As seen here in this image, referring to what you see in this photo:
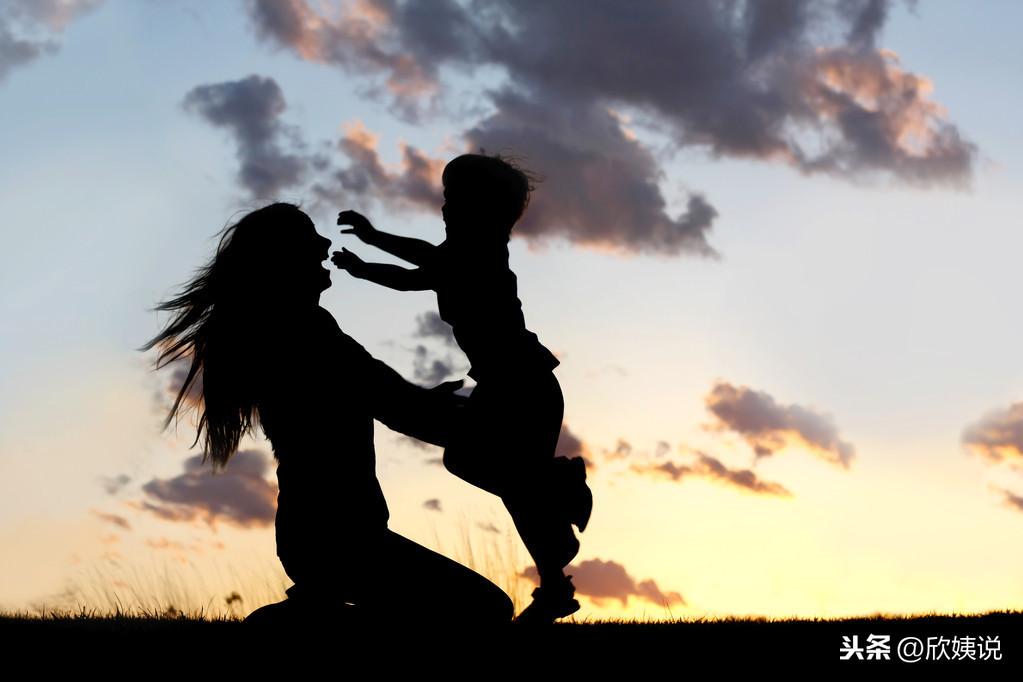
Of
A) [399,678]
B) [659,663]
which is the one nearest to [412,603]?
[399,678]

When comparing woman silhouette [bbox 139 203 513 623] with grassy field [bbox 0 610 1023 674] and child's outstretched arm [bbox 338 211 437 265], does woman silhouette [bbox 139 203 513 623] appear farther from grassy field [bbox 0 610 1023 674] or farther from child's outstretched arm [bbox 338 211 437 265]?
child's outstretched arm [bbox 338 211 437 265]

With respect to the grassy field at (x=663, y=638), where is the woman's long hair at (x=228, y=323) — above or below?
above

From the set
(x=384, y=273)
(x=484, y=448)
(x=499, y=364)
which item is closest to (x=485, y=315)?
(x=499, y=364)

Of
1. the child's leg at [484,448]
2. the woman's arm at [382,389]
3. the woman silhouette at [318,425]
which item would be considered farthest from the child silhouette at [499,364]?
the woman silhouette at [318,425]

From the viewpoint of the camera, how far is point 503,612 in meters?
5.58

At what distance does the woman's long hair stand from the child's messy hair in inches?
55.9

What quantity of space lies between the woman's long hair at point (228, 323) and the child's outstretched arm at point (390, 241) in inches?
43.0

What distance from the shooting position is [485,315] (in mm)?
7047

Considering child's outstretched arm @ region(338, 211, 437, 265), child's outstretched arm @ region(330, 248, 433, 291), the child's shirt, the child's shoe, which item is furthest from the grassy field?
child's outstretched arm @ region(338, 211, 437, 265)

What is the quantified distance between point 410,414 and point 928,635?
4.15 metres

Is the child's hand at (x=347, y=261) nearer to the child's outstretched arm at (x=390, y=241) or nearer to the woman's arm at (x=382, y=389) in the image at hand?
the child's outstretched arm at (x=390, y=241)

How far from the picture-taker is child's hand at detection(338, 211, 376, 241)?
7090 mm

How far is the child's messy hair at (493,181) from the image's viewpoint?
280 inches

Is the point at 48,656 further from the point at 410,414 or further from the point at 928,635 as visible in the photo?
the point at 928,635
